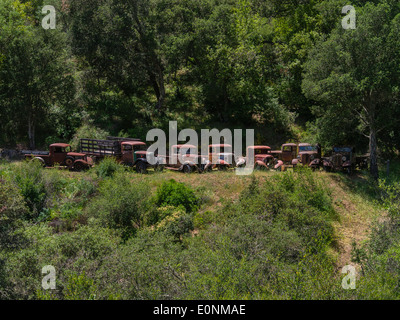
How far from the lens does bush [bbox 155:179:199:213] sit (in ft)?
64.3

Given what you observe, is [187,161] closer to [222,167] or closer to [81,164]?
[222,167]

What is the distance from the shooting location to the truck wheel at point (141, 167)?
23.5m

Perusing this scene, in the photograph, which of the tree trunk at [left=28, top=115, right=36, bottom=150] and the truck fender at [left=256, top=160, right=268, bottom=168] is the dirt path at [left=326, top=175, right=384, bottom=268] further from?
the tree trunk at [left=28, top=115, right=36, bottom=150]

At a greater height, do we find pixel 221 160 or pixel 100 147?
pixel 100 147

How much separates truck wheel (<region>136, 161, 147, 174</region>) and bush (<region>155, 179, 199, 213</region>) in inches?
134

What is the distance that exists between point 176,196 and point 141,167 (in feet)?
15.3

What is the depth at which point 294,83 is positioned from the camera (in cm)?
3184

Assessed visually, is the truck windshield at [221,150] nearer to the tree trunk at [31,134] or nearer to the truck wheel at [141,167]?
the truck wheel at [141,167]

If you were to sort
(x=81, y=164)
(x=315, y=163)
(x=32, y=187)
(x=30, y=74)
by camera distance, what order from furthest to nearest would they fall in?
1. (x=30, y=74)
2. (x=315, y=163)
3. (x=81, y=164)
4. (x=32, y=187)

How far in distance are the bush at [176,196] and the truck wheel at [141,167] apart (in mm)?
3410

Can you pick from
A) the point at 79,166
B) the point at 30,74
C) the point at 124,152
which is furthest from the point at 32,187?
the point at 30,74

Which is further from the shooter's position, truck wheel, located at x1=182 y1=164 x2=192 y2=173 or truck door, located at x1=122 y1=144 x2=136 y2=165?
truck door, located at x1=122 y1=144 x2=136 y2=165

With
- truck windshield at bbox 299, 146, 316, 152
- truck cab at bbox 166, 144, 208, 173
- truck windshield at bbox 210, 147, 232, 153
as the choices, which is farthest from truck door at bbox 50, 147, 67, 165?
truck windshield at bbox 299, 146, 316, 152

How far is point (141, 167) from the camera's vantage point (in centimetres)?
2352
